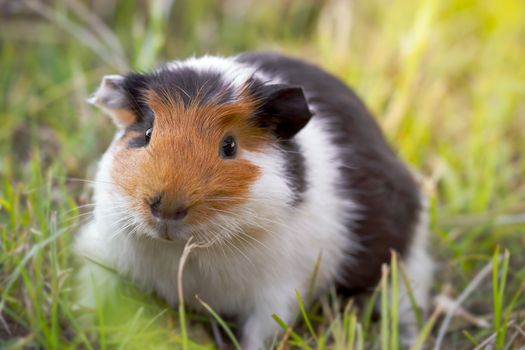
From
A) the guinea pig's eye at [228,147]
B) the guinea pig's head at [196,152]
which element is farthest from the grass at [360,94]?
the guinea pig's eye at [228,147]

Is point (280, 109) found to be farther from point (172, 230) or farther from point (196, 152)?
point (172, 230)

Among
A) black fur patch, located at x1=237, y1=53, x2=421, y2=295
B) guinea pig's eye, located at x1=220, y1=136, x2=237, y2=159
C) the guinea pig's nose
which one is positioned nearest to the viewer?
the guinea pig's nose

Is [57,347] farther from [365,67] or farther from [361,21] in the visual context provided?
[361,21]

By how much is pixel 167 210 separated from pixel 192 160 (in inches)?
10.6

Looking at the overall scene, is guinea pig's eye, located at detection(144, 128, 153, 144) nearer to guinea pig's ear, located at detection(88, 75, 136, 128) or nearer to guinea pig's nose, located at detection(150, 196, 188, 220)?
guinea pig's ear, located at detection(88, 75, 136, 128)

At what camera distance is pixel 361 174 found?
168 inches

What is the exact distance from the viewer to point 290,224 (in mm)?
3596

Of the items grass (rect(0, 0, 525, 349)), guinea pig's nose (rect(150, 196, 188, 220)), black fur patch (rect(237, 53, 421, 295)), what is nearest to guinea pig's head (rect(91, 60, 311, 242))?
guinea pig's nose (rect(150, 196, 188, 220))

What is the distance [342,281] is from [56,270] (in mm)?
1602

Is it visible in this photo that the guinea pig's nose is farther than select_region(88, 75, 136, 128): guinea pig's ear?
No

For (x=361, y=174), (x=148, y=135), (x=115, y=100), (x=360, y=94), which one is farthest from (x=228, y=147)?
(x=360, y=94)

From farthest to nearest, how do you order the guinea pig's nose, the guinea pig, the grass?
the grass → the guinea pig → the guinea pig's nose

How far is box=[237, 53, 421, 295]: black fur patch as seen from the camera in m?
4.20

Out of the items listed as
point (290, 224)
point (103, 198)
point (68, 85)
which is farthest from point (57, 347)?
point (68, 85)
